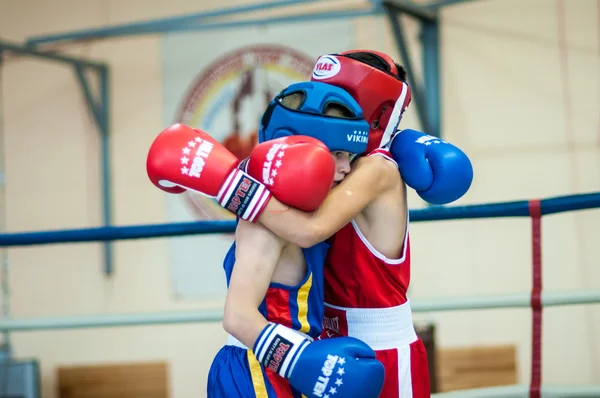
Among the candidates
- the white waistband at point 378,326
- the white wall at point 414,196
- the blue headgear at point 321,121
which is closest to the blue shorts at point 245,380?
the white waistband at point 378,326

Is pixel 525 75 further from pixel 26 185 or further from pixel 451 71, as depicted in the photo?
pixel 26 185

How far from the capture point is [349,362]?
1.06 metres

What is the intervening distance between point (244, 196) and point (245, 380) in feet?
1.06

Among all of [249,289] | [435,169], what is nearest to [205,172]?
[249,289]

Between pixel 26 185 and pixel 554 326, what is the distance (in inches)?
136

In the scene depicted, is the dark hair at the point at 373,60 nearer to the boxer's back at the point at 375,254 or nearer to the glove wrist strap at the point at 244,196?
the boxer's back at the point at 375,254

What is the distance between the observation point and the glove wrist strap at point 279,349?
1.07 m

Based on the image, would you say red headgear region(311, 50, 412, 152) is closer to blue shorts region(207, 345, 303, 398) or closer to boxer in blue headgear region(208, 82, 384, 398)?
boxer in blue headgear region(208, 82, 384, 398)

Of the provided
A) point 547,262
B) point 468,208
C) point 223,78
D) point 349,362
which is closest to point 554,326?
point 547,262

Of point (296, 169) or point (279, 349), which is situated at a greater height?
point (296, 169)

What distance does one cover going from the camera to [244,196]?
1.13 m

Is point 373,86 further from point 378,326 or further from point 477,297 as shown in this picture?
point 477,297

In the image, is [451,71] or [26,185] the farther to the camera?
[26,185]

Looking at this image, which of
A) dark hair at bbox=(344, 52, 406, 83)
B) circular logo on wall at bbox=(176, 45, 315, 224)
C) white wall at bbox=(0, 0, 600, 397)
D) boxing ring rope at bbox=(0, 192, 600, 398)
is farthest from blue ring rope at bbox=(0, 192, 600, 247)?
circular logo on wall at bbox=(176, 45, 315, 224)
